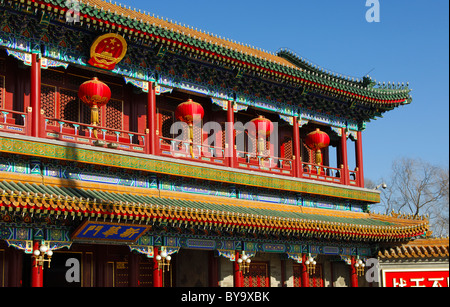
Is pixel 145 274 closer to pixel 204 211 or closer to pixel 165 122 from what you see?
pixel 204 211

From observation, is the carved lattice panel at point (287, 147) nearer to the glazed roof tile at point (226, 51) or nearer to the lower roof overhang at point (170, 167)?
the lower roof overhang at point (170, 167)

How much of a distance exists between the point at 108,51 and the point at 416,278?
12.8 metres

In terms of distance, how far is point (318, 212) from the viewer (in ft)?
72.6

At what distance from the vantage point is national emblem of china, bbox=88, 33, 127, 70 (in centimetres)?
1725

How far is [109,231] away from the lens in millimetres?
15844

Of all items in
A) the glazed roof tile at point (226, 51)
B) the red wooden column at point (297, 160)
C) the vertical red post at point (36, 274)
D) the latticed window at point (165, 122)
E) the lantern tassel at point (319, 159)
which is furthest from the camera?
the lantern tassel at point (319, 159)

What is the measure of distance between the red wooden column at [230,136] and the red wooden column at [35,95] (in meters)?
6.12

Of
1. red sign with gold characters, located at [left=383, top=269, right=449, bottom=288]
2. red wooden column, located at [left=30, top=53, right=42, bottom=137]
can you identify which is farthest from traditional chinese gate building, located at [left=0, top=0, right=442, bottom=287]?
red sign with gold characters, located at [left=383, top=269, right=449, bottom=288]

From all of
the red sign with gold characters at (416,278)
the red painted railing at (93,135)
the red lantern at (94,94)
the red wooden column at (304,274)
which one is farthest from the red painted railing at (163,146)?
the red sign with gold characters at (416,278)

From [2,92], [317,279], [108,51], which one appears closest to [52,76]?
[2,92]

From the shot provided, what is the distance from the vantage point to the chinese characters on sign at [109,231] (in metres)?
15.4

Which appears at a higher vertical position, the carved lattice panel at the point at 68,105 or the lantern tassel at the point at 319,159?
the carved lattice panel at the point at 68,105
